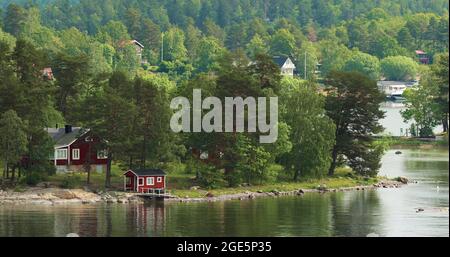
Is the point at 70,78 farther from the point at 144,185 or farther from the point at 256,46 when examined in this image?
the point at 256,46

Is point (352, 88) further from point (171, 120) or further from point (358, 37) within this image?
point (358, 37)

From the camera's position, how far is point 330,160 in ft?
240

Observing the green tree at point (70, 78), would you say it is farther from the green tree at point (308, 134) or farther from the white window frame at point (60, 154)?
the green tree at point (308, 134)

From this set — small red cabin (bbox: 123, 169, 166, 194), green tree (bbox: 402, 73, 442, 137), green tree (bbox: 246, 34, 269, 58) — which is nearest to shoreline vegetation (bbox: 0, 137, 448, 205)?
small red cabin (bbox: 123, 169, 166, 194)

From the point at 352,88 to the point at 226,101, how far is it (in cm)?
891

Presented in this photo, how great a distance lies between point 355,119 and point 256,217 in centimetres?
1882

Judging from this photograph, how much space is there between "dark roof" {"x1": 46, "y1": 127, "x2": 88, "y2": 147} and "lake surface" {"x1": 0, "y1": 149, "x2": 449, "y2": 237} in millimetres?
7324

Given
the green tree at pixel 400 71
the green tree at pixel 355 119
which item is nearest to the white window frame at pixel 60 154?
the green tree at pixel 355 119

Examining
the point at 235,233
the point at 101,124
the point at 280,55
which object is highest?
the point at 280,55

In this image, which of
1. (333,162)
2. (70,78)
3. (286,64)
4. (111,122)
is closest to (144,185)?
(111,122)

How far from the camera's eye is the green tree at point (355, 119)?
75.2m

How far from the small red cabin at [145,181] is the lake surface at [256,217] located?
2.16 metres

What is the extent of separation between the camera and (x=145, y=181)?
65188 mm

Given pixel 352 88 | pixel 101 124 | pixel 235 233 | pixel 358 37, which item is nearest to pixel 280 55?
pixel 358 37
